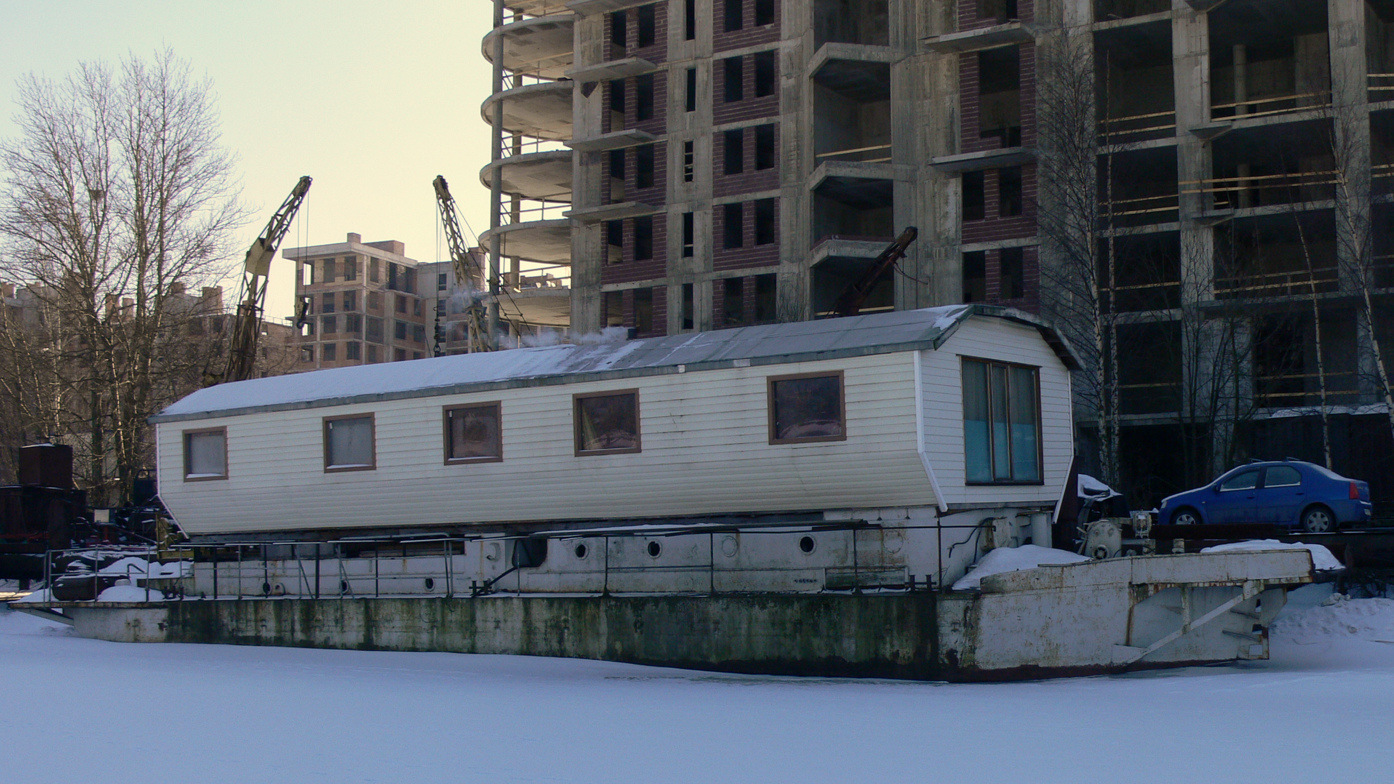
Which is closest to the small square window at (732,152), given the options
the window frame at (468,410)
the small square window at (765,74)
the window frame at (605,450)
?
the small square window at (765,74)

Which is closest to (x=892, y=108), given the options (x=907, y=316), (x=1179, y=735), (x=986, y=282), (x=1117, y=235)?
(x=986, y=282)

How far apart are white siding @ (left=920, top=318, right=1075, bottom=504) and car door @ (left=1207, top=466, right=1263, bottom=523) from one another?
6.27 m

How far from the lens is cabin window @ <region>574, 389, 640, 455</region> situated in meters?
19.0

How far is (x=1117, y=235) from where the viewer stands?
37562 millimetres

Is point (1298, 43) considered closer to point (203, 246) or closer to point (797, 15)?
point (797, 15)

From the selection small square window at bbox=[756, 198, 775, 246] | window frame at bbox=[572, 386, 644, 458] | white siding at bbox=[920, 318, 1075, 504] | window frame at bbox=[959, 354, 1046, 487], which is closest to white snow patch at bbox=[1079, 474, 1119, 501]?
white siding at bbox=[920, 318, 1075, 504]

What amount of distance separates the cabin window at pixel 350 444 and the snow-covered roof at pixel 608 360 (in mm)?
385

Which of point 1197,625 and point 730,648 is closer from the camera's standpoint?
point 1197,625

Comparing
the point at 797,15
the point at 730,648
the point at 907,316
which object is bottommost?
the point at 730,648

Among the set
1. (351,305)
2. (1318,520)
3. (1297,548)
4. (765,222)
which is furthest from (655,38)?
(351,305)

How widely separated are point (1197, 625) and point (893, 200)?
31.4 meters

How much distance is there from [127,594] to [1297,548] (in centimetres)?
2123

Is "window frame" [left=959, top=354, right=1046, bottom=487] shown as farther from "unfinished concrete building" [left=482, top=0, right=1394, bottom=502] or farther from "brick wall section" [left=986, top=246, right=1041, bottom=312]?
"brick wall section" [left=986, top=246, right=1041, bottom=312]

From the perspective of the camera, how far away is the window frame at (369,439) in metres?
21.4
